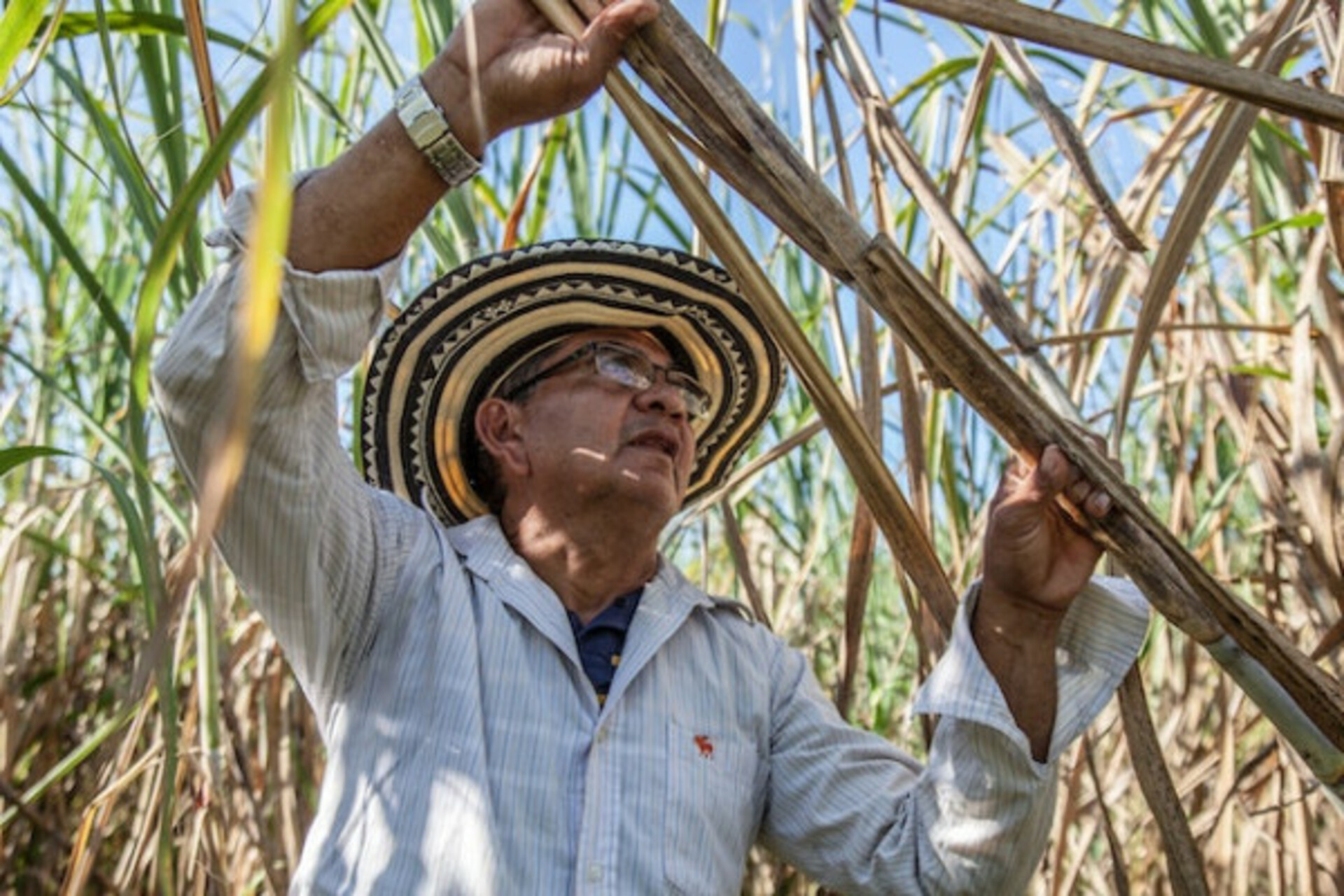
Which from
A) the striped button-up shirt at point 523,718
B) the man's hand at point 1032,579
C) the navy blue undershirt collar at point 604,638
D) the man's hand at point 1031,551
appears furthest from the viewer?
the navy blue undershirt collar at point 604,638

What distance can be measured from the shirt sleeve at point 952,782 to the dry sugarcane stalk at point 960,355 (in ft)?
0.83

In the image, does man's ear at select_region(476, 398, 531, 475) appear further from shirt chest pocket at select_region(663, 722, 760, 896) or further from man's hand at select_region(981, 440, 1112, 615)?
man's hand at select_region(981, 440, 1112, 615)

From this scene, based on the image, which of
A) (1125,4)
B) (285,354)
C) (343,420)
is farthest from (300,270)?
(1125,4)

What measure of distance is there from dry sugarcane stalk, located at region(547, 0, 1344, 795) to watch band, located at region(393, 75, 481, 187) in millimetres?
195

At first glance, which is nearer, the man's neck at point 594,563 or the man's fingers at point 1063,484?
the man's fingers at point 1063,484

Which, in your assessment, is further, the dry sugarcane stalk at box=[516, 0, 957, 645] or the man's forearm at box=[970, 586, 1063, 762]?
the man's forearm at box=[970, 586, 1063, 762]

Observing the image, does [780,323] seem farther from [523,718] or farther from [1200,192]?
[523,718]

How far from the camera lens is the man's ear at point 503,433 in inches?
63.2

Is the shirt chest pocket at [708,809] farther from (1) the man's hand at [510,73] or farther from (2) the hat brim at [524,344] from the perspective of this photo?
(1) the man's hand at [510,73]

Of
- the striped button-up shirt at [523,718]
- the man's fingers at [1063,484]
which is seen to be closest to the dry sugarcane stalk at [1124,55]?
the man's fingers at [1063,484]

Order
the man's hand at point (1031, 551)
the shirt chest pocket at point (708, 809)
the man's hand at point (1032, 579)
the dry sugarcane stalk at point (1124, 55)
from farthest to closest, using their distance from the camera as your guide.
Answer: the shirt chest pocket at point (708, 809) < the man's hand at point (1031, 551) < the man's hand at point (1032, 579) < the dry sugarcane stalk at point (1124, 55)

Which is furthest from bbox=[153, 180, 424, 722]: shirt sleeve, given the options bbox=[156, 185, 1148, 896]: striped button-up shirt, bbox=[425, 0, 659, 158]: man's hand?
bbox=[425, 0, 659, 158]: man's hand

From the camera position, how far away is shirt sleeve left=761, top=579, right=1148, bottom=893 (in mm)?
1136

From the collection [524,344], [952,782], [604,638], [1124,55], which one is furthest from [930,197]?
[524,344]
